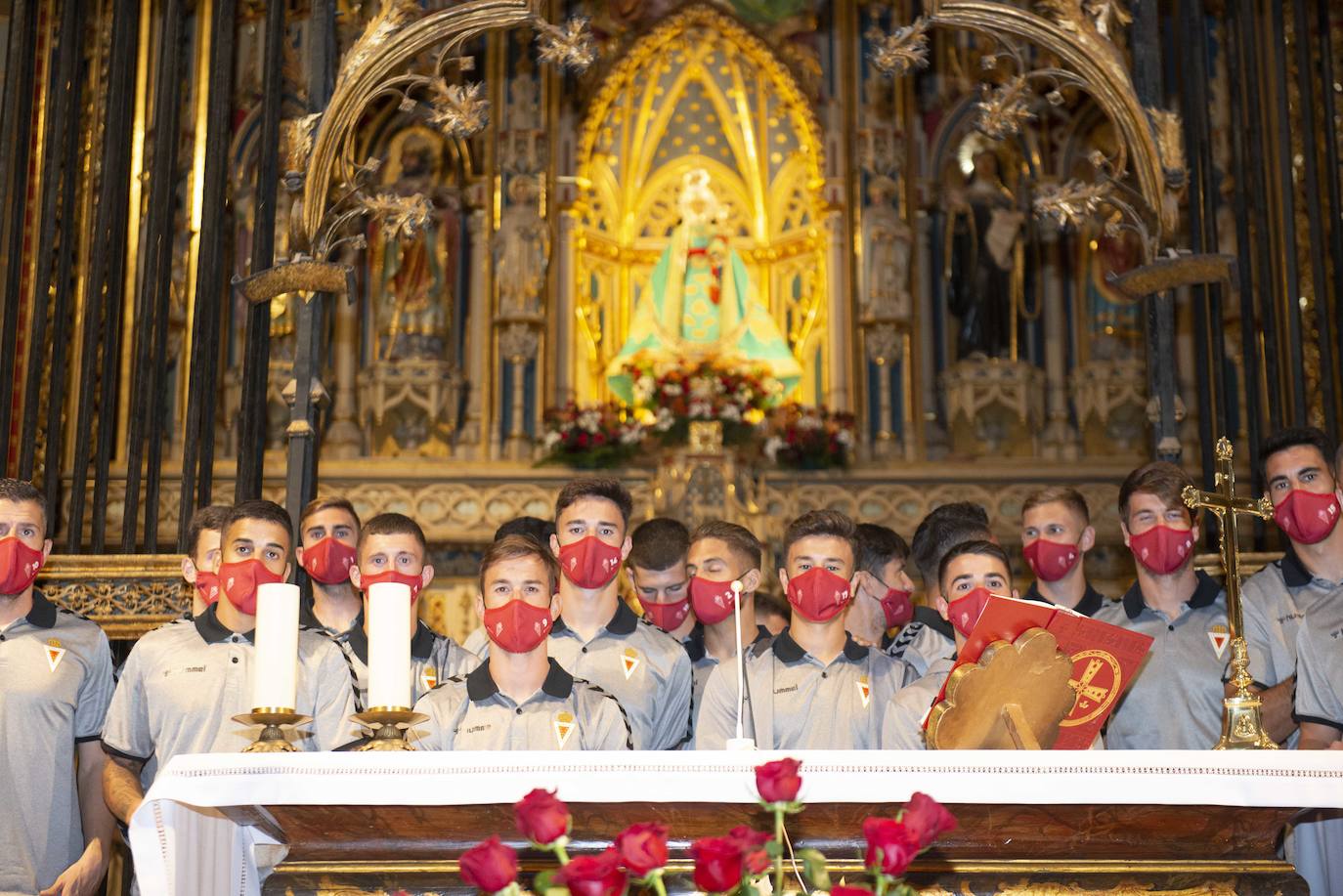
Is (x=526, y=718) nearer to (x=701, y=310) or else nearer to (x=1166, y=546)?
(x=1166, y=546)

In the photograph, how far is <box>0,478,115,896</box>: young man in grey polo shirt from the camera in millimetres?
4719

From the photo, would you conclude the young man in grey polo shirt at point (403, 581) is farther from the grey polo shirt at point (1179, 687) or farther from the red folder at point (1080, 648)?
the grey polo shirt at point (1179, 687)

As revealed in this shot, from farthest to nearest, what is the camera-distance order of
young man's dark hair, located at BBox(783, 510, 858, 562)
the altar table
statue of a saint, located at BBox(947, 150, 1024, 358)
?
statue of a saint, located at BBox(947, 150, 1024, 358), young man's dark hair, located at BBox(783, 510, 858, 562), the altar table

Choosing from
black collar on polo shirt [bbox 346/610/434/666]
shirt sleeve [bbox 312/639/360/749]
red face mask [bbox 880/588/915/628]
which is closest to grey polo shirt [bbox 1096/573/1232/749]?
red face mask [bbox 880/588/915/628]

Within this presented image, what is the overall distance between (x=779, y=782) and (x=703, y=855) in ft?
0.84

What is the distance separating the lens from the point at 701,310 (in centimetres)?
1098

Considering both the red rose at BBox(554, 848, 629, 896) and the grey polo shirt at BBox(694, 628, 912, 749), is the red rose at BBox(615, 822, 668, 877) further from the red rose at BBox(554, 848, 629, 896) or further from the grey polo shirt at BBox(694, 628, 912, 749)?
the grey polo shirt at BBox(694, 628, 912, 749)

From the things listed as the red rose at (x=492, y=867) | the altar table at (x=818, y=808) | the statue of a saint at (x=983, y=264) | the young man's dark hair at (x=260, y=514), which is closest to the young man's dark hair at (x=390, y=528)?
the young man's dark hair at (x=260, y=514)

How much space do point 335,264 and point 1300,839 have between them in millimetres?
3657

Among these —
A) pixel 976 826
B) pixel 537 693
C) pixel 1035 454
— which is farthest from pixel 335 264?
pixel 1035 454

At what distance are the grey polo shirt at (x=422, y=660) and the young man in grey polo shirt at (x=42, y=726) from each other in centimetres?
75

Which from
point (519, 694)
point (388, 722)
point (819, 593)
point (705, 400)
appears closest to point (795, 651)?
point (819, 593)

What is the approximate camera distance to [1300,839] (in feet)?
15.5

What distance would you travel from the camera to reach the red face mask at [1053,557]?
5309 mm
